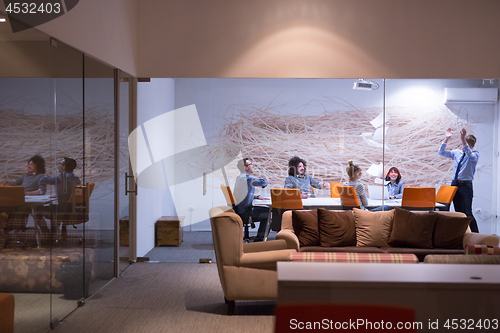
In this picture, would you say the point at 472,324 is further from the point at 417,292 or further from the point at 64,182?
the point at 64,182

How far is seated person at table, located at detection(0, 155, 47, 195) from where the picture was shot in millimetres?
2904

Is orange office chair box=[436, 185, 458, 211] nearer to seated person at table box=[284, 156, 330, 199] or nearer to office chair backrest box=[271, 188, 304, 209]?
seated person at table box=[284, 156, 330, 199]

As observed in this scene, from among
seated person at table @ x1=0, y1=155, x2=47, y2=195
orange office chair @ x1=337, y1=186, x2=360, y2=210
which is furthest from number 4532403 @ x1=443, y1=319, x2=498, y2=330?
orange office chair @ x1=337, y1=186, x2=360, y2=210

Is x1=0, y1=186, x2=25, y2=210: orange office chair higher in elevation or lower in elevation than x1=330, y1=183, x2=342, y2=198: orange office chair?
higher

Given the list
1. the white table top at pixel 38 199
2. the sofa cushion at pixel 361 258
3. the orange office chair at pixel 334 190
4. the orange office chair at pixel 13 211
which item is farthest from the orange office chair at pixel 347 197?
the orange office chair at pixel 13 211

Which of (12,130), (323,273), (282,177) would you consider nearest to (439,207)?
(282,177)

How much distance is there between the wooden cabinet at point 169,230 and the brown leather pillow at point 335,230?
2.09 metres

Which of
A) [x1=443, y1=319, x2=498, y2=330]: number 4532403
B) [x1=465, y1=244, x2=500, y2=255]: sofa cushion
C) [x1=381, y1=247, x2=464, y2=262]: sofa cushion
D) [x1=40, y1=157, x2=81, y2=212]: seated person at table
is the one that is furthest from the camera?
[x1=381, y1=247, x2=464, y2=262]: sofa cushion

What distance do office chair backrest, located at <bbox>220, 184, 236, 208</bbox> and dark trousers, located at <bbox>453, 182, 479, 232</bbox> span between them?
3.05 m

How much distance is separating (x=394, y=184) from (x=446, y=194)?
711 mm

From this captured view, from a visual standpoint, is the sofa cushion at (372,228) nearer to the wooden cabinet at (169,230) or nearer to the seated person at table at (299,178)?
the seated person at table at (299,178)

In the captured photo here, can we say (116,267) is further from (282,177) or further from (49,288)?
(282,177)

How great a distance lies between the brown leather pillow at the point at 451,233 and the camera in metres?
4.59

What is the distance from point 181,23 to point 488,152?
4596 mm
